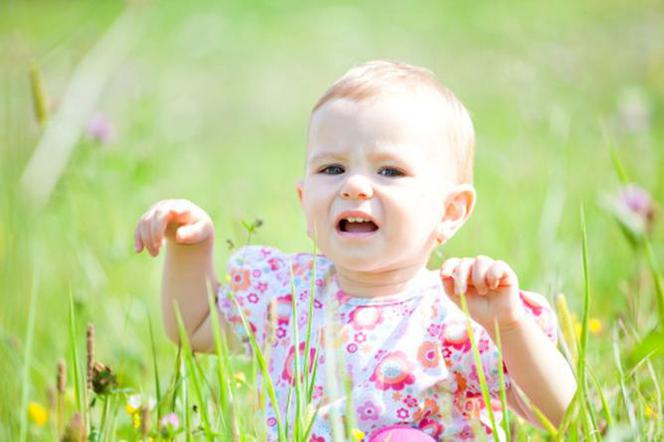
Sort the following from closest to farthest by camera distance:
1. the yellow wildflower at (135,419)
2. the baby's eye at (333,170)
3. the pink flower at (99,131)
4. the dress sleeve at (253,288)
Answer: the yellow wildflower at (135,419), the baby's eye at (333,170), the dress sleeve at (253,288), the pink flower at (99,131)

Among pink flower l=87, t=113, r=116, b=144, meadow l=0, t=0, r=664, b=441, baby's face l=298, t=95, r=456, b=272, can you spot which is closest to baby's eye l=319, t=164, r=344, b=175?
baby's face l=298, t=95, r=456, b=272

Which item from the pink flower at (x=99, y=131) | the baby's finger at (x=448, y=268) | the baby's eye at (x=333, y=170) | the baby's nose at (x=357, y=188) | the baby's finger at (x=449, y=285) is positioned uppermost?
the pink flower at (x=99, y=131)

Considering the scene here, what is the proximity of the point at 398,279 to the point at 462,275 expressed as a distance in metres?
0.24

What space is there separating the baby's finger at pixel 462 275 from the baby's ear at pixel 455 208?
23 cm

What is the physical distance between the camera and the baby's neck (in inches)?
58.7

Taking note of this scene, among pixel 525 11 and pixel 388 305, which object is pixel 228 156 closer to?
pixel 525 11

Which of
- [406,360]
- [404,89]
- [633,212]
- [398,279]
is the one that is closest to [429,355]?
[406,360]

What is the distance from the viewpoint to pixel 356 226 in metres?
1.47

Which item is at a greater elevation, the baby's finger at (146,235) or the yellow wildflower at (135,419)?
the baby's finger at (146,235)

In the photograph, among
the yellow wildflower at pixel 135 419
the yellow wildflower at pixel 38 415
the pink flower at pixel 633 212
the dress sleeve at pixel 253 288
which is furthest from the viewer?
the pink flower at pixel 633 212

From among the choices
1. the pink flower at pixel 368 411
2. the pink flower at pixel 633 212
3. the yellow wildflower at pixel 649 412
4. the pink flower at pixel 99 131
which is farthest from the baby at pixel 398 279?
the pink flower at pixel 99 131

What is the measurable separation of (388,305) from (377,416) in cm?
17

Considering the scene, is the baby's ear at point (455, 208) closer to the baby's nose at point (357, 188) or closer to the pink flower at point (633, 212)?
the baby's nose at point (357, 188)

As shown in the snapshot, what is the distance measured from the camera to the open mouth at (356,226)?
1453mm
